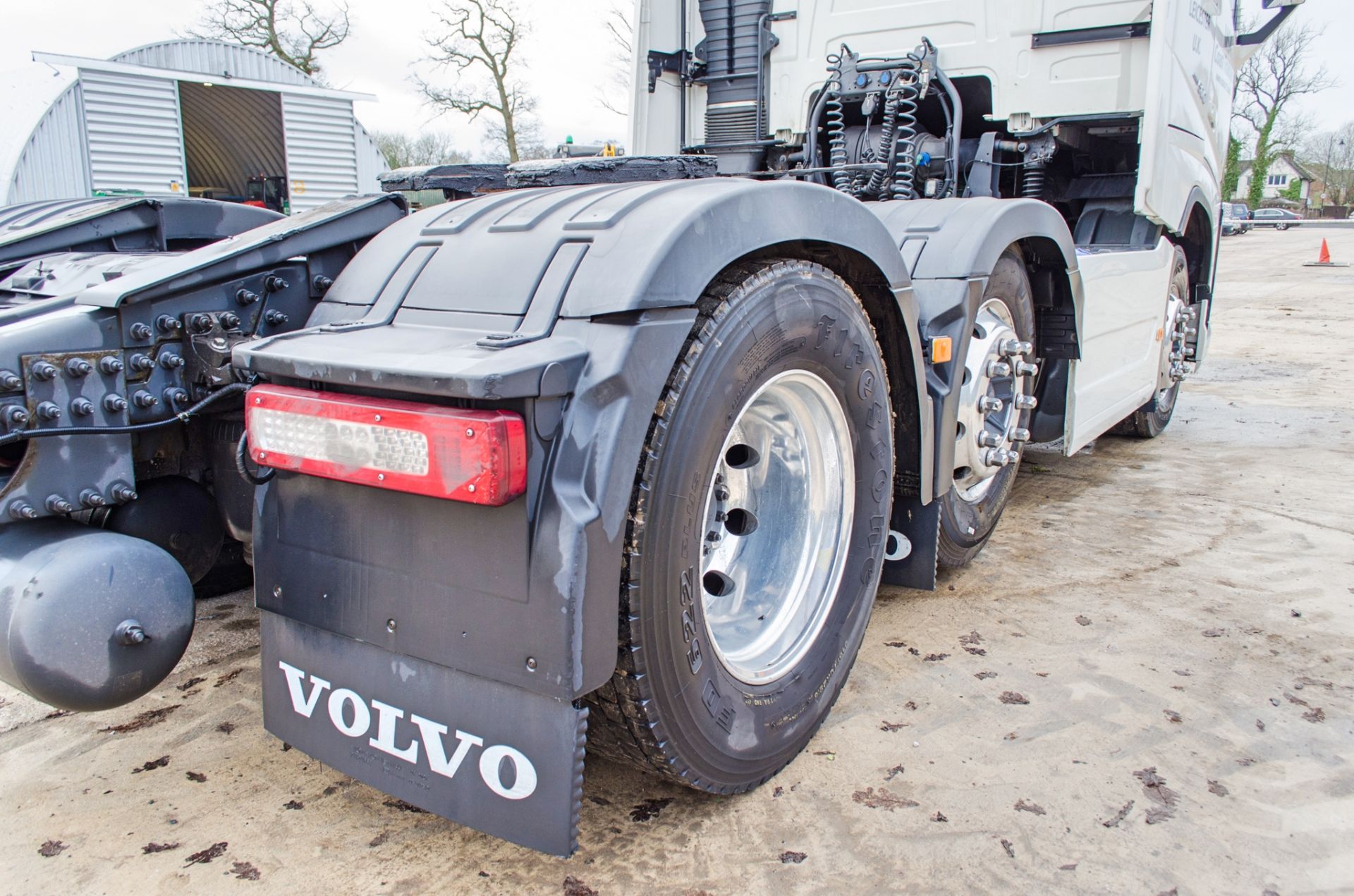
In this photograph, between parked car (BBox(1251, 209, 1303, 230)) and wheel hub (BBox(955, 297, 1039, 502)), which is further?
parked car (BBox(1251, 209, 1303, 230))

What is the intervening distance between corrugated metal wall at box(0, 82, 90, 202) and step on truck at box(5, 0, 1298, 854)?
1437 centimetres

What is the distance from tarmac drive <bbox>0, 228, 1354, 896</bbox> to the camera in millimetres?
1809

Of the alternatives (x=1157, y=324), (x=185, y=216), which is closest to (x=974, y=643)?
(x=185, y=216)

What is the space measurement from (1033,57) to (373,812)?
3818 millimetres

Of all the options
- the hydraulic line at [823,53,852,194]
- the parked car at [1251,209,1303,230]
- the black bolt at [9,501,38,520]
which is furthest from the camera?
the parked car at [1251,209,1303,230]

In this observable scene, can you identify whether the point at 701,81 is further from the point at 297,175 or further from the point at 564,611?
the point at 297,175

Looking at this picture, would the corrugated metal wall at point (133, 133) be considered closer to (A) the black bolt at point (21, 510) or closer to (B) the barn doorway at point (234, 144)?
(B) the barn doorway at point (234, 144)

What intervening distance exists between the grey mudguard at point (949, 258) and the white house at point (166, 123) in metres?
10.5

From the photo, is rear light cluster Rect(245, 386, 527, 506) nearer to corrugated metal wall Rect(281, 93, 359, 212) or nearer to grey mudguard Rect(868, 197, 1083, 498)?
grey mudguard Rect(868, 197, 1083, 498)

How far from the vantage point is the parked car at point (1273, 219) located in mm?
46000

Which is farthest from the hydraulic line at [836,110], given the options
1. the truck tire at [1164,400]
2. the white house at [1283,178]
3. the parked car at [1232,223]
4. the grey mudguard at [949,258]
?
the white house at [1283,178]

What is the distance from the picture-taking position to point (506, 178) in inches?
107

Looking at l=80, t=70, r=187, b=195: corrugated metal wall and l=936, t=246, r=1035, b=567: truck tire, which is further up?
l=80, t=70, r=187, b=195: corrugated metal wall

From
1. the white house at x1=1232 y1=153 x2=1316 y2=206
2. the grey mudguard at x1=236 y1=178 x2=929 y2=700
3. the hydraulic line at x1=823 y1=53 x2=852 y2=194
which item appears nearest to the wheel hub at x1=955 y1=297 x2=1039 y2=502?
the hydraulic line at x1=823 y1=53 x2=852 y2=194
